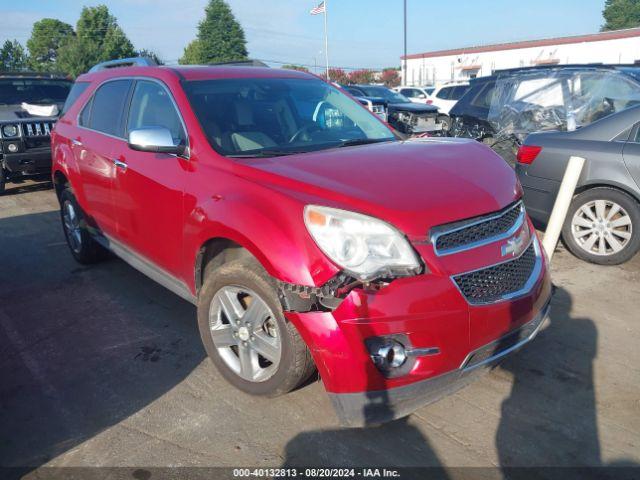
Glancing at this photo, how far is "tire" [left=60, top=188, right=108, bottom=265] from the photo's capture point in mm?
5129

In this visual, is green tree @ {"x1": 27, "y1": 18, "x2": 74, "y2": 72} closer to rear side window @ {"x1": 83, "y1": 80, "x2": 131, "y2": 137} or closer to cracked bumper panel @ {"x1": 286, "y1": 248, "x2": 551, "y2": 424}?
rear side window @ {"x1": 83, "y1": 80, "x2": 131, "y2": 137}

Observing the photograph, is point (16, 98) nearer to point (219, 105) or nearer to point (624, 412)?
point (219, 105)

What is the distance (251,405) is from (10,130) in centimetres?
754

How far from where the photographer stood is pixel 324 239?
245 cm

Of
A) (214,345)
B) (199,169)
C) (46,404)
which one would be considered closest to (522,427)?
(214,345)

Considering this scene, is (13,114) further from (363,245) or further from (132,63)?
(363,245)

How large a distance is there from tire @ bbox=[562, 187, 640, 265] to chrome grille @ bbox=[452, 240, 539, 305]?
256 centimetres

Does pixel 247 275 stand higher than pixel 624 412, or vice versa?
pixel 247 275

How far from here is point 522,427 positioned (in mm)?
2764

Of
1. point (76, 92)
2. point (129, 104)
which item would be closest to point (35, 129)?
point (76, 92)

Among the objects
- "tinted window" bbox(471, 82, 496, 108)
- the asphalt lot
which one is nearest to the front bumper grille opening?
the asphalt lot

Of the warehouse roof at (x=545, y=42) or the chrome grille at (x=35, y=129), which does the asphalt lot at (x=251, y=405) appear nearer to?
the chrome grille at (x=35, y=129)

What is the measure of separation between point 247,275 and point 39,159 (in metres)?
7.38

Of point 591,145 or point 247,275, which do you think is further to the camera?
point 591,145
